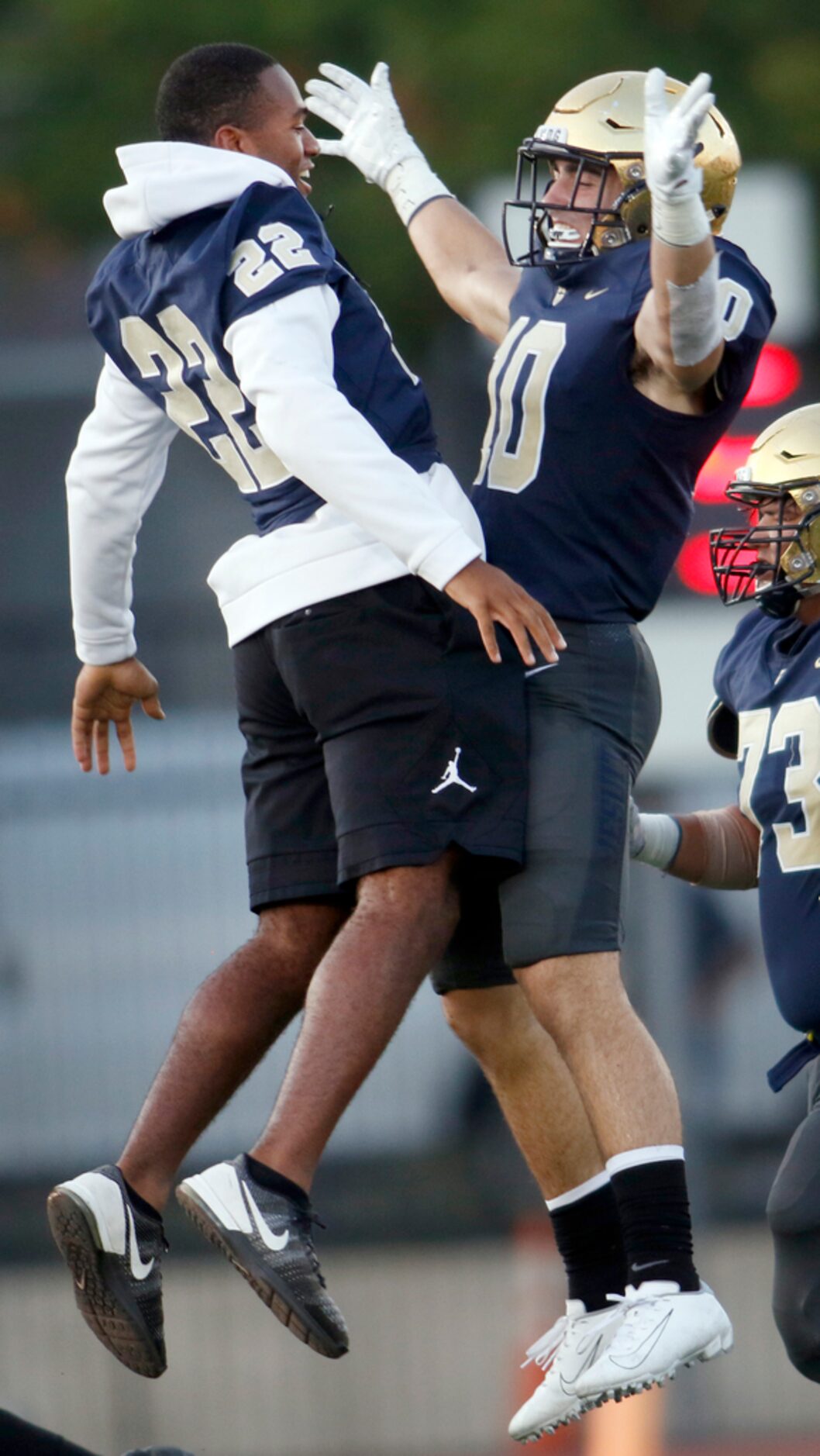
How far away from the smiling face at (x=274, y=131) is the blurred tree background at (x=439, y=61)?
5207 mm

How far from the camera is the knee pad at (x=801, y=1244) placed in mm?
3688

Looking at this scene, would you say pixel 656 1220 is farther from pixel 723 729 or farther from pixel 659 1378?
pixel 723 729

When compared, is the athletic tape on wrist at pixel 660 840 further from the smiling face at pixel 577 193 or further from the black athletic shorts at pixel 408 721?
the smiling face at pixel 577 193

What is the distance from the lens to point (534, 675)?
348 cm

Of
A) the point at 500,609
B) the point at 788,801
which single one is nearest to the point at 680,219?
the point at 500,609

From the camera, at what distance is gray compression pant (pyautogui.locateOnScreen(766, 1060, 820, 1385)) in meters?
3.69

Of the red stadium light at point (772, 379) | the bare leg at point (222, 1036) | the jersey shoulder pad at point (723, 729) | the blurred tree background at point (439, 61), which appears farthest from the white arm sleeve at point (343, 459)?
the blurred tree background at point (439, 61)

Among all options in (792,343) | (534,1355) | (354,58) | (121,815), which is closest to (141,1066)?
(121,815)

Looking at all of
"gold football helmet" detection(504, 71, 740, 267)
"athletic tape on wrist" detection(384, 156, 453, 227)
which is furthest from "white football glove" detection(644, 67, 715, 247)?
"athletic tape on wrist" detection(384, 156, 453, 227)

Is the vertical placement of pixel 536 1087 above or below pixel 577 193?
below

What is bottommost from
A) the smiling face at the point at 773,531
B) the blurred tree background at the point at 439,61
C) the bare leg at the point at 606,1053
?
the bare leg at the point at 606,1053

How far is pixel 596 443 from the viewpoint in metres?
3.53

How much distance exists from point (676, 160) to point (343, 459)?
0.61 metres

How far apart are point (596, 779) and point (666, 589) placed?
168 inches
